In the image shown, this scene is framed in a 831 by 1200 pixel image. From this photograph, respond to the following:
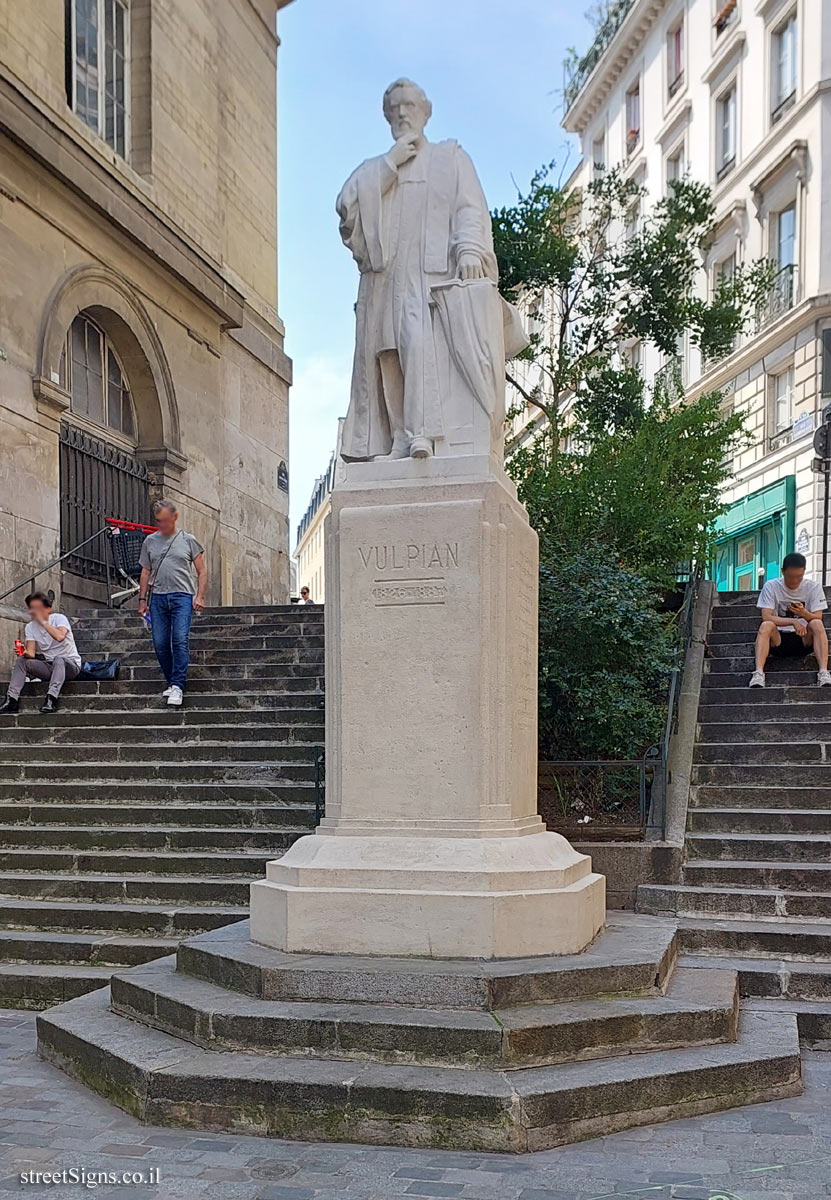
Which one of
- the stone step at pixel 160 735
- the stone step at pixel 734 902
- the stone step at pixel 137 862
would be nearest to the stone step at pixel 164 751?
the stone step at pixel 160 735

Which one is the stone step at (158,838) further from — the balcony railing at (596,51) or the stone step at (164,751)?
the balcony railing at (596,51)

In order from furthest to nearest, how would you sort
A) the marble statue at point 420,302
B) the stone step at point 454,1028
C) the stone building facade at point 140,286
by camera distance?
the stone building facade at point 140,286, the marble statue at point 420,302, the stone step at point 454,1028

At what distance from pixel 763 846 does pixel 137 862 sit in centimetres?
396

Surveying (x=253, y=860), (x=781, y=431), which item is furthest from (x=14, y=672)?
(x=781, y=431)

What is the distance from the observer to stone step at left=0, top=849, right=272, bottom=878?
7781mm

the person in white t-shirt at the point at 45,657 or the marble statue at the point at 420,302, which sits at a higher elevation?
the marble statue at the point at 420,302

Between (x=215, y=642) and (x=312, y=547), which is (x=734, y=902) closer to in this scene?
(x=215, y=642)

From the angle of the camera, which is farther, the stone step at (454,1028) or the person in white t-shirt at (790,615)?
the person in white t-shirt at (790,615)

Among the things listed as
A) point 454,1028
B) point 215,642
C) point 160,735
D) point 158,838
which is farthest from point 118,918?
point 215,642

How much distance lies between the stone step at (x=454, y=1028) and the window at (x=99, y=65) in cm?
1427

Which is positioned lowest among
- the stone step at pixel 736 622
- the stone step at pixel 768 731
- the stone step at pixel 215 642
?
the stone step at pixel 768 731

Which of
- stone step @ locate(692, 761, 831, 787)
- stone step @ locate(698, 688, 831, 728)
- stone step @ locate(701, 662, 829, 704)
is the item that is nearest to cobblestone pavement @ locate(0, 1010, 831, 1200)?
stone step @ locate(692, 761, 831, 787)

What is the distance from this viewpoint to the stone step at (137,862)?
25.5 feet

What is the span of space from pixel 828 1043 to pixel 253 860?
3671mm
